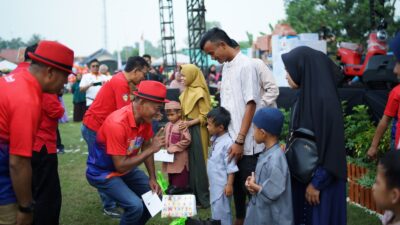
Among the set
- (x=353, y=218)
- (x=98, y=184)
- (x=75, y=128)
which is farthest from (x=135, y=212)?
(x=75, y=128)

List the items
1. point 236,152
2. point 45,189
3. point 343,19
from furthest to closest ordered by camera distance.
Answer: point 343,19, point 45,189, point 236,152

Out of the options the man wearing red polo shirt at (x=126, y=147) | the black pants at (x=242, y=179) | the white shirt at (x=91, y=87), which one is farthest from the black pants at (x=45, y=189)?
the white shirt at (x=91, y=87)

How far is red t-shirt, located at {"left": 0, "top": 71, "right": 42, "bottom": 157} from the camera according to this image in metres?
2.31

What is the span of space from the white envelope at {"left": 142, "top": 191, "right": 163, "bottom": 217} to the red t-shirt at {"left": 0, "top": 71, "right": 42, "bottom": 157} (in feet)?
5.14

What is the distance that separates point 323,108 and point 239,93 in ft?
3.78

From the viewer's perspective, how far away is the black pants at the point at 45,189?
3.85 meters

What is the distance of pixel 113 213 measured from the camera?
5.16 m

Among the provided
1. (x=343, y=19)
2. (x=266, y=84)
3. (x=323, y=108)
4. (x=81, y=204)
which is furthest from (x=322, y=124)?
(x=343, y=19)

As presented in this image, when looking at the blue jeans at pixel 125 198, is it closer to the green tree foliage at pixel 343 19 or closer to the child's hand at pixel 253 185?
the child's hand at pixel 253 185

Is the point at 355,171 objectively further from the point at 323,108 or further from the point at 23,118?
the point at 23,118

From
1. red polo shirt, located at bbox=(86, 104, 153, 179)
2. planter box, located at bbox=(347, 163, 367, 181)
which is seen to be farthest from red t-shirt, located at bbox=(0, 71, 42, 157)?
planter box, located at bbox=(347, 163, 367, 181)

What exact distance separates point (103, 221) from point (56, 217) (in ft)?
3.64

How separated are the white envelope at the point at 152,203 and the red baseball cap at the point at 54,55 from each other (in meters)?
1.55

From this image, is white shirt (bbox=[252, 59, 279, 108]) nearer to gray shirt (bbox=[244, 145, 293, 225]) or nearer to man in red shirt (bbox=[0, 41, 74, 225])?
gray shirt (bbox=[244, 145, 293, 225])
